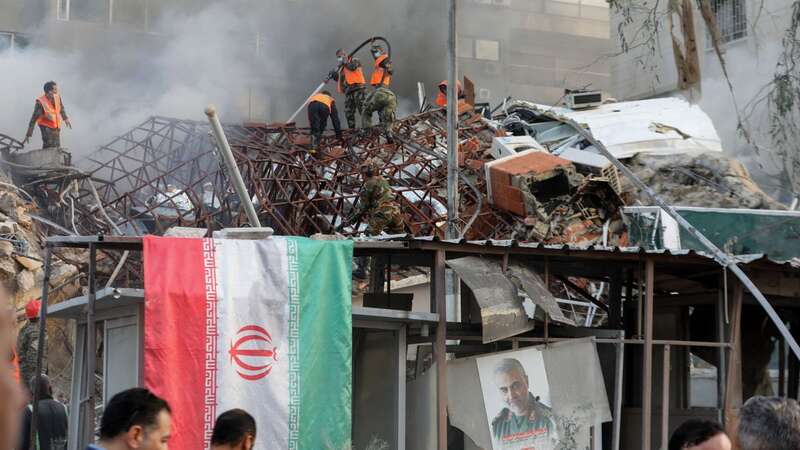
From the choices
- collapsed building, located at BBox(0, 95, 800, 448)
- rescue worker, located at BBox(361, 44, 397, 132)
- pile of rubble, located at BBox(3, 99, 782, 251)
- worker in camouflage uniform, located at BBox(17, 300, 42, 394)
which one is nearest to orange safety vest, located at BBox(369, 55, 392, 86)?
collapsed building, located at BBox(0, 95, 800, 448)

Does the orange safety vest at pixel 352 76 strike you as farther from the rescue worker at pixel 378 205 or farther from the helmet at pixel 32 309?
the helmet at pixel 32 309

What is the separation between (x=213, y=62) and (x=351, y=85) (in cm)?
907

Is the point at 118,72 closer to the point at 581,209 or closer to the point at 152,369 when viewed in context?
the point at 581,209

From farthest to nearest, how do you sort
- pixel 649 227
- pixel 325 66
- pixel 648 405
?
pixel 325 66 → pixel 649 227 → pixel 648 405

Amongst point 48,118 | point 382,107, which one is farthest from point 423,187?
point 48,118

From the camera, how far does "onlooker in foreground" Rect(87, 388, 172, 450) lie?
359 cm

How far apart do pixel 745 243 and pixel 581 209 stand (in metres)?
2.45

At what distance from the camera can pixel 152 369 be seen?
832cm

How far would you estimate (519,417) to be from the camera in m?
9.97

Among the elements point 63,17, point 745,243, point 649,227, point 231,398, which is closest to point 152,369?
point 231,398

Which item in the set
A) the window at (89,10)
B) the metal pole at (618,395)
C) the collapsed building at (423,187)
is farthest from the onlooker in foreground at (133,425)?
the window at (89,10)

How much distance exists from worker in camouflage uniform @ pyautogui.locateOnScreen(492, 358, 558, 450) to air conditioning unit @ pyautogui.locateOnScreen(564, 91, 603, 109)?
509 inches

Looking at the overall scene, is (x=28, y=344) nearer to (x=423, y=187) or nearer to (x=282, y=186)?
(x=282, y=186)

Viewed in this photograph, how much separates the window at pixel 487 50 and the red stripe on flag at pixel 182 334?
25932mm
